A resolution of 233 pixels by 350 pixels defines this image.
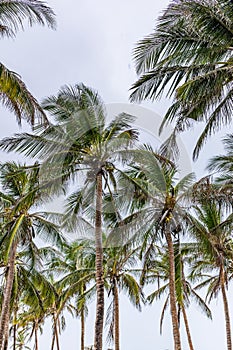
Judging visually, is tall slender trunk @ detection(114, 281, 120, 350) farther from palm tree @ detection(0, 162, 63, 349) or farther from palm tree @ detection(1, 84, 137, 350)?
palm tree @ detection(1, 84, 137, 350)

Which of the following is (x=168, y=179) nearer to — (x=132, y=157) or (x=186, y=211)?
(x=186, y=211)

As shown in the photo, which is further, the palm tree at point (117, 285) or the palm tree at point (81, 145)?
the palm tree at point (117, 285)

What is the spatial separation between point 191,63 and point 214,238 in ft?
28.6

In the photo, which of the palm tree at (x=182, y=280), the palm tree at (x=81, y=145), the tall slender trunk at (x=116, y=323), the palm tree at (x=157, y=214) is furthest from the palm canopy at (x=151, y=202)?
the tall slender trunk at (x=116, y=323)

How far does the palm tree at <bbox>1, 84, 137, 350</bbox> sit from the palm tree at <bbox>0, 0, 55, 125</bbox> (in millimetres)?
2996

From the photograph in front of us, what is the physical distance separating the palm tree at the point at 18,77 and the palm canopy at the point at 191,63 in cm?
201

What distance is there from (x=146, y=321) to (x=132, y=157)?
12115 mm

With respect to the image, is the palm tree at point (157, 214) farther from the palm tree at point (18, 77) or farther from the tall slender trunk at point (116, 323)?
the palm tree at point (18, 77)

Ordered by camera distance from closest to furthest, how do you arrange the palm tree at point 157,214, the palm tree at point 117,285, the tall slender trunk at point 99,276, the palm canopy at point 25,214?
the tall slender trunk at point 99,276 < the palm tree at point 157,214 < the palm canopy at point 25,214 < the palm tree at point 117,285

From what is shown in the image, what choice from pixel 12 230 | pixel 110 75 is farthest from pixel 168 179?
pixel 12 230

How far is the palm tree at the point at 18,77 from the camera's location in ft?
28.7

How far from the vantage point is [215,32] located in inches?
326

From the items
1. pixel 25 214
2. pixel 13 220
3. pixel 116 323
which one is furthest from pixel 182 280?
pixel 13 220

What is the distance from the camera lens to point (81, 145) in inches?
495
